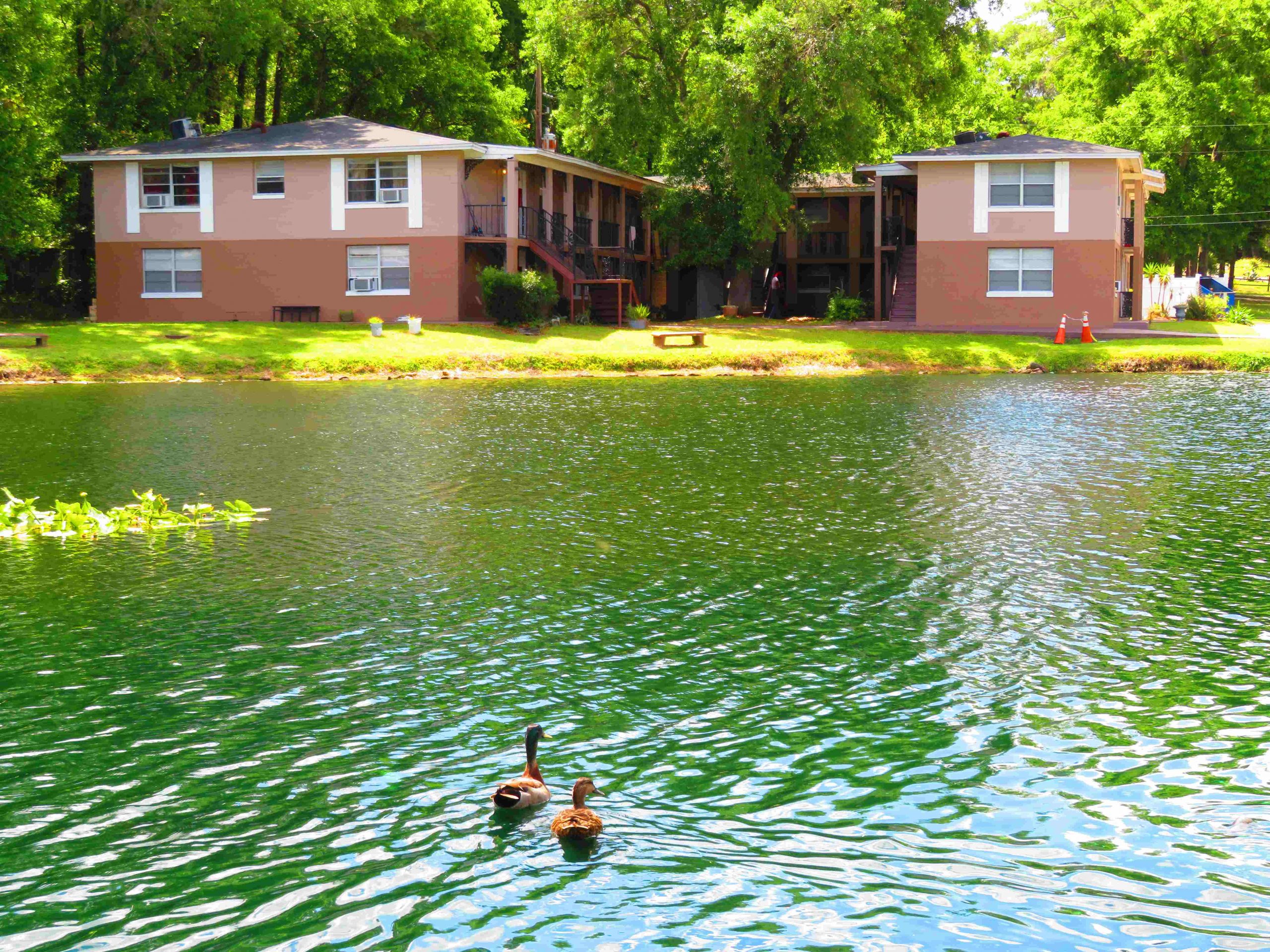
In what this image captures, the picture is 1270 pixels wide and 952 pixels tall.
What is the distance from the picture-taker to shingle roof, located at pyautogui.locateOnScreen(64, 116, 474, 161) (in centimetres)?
4972

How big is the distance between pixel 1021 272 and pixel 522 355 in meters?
19.2

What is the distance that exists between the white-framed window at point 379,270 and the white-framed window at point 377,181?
5.43 feet

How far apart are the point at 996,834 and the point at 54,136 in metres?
52.1

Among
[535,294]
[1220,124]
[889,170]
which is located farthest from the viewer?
[1220,124]

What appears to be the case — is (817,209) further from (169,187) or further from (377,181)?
(169,187)

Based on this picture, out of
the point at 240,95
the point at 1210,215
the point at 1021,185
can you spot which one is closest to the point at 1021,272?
the point at 1021,185

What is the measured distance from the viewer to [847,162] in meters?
52.1

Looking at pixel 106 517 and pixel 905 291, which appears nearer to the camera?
pixel 106 517

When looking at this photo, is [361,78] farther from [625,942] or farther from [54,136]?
[625,942]

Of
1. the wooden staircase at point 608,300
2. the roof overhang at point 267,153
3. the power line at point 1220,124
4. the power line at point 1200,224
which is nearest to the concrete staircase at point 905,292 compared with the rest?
the wooden staircase at point 608,300

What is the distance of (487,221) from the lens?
51.1 meters

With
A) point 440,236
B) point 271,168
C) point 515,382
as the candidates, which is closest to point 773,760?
point 515,382

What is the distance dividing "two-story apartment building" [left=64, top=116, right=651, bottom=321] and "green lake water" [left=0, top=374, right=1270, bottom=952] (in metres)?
28.6

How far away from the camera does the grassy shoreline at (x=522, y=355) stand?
41.9 m
